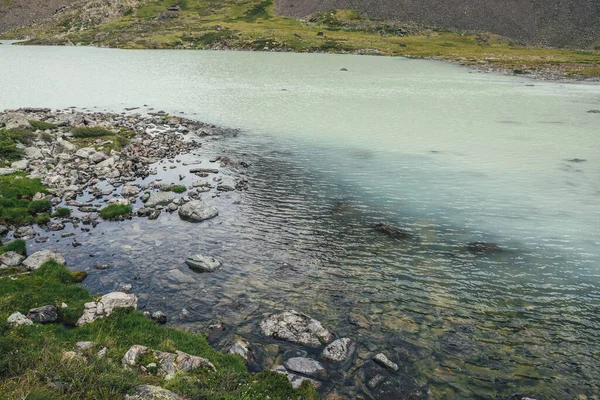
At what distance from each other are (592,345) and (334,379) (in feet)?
37.7

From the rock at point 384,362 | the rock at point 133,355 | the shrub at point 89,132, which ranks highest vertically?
the shrub at point 89,132

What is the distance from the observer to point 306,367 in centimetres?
1454

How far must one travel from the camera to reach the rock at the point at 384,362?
582 inches

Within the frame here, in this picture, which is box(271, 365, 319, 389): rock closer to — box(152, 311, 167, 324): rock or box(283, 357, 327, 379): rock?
box(283, 357, 327, 379): rock

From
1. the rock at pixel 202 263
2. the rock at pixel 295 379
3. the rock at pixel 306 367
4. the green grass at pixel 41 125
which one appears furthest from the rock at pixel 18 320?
the green grass at pixel 41 125

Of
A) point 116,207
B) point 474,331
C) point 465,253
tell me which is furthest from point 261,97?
point 474,331

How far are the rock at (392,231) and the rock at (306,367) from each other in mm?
12918

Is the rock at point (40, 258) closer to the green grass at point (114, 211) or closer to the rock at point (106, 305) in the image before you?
the rock at point (106, 305)

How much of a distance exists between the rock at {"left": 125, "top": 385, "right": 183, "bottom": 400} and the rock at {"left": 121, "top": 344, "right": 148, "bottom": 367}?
6.97 ft

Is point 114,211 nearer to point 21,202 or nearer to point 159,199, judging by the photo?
point 159,199

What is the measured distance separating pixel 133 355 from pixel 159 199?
18.5 meters

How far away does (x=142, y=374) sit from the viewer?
12242 millimetres

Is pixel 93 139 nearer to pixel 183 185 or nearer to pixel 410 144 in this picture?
pixel 183 185

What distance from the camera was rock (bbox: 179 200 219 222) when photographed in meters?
27.6
